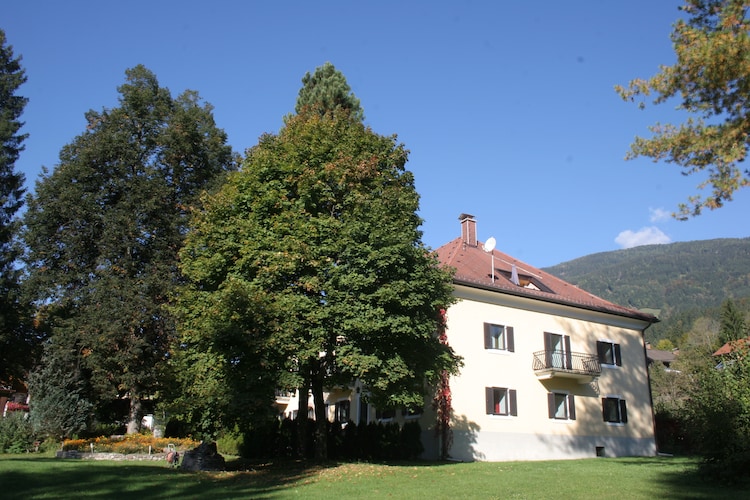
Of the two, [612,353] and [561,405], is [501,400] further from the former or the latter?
[612,353]

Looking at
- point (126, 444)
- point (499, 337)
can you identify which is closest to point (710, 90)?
point (499, 337)

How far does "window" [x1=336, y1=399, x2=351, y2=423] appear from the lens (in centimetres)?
3080

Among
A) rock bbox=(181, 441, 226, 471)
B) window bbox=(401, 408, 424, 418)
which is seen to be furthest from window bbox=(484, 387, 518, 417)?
rock bbox=(181, 441, 226, 471)

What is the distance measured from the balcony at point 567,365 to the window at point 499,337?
1.56 m

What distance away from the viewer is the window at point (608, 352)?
96.0 ft

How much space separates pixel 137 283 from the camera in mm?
27703

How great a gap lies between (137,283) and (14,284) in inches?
330

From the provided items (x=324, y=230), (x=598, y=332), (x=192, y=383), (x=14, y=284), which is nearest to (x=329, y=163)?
(x=324, y=230)

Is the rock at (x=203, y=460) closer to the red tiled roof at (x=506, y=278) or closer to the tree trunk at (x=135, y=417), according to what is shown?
the tree trunk at (x=135, y=417)

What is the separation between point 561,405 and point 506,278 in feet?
21.7

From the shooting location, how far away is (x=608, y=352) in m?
29.6

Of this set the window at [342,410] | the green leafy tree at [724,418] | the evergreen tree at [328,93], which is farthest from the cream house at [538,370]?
the green leafy tree at [724,418]

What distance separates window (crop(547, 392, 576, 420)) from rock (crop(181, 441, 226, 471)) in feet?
50.8

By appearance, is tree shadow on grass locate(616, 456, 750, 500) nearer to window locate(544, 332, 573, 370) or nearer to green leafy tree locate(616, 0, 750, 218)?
green leafy tree locate(616, 0, 750, 218)
